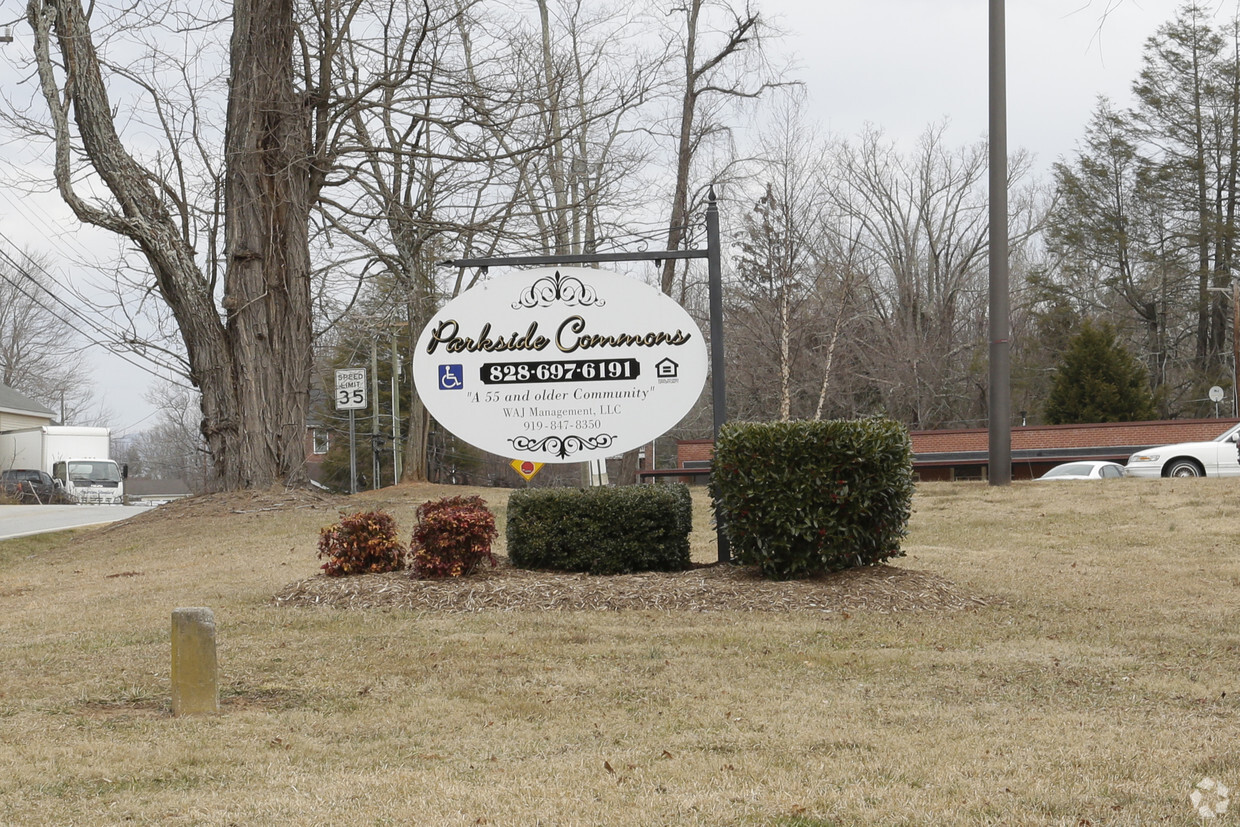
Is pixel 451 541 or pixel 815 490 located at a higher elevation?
pixel 815 490

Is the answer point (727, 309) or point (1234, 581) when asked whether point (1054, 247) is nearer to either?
point (727, 309)

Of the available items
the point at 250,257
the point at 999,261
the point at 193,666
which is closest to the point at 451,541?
the point at 193,666

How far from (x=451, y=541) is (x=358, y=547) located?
1.01 meters

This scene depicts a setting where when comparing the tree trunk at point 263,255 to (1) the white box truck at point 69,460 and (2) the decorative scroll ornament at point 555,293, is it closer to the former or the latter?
(2) the decorative scroll ornament at point 555,293

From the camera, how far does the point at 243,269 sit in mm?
17156

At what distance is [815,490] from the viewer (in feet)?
29.3

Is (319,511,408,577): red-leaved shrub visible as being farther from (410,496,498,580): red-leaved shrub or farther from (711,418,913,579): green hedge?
(711,418,913,579): green hedge

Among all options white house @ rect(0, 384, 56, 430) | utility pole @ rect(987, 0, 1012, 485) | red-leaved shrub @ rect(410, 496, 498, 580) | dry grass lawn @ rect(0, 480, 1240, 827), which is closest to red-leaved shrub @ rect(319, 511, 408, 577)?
dry grass lawn @ rect(0, 480, 1240, 827)

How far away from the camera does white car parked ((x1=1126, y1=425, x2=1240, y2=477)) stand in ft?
70.4

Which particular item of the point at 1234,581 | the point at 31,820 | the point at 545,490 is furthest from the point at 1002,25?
the point at 31,820

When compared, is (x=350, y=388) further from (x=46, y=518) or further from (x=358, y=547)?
(x=358, y=547)

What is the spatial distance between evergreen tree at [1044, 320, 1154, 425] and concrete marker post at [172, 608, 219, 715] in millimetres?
35059

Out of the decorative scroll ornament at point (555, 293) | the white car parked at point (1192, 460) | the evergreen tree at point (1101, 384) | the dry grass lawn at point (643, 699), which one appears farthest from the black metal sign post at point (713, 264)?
the evergreen tree at point (1101, 384)

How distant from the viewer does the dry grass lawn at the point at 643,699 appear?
167 inches
